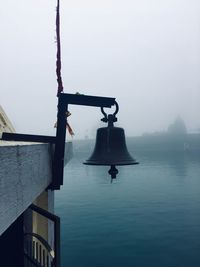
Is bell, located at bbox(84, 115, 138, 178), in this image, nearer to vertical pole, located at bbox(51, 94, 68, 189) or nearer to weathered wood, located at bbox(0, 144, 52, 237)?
vertical pole, located at bbox(51, 94, 68, 189)

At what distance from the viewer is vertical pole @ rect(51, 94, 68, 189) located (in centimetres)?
324

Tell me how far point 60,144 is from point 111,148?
0.72 meters

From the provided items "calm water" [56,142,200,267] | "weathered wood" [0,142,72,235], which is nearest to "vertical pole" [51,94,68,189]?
"weathered wood" [0,142,72,235]

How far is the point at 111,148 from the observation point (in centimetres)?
363

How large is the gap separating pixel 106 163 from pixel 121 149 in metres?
0.33

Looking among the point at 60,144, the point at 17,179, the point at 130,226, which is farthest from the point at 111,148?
the point at 130,226

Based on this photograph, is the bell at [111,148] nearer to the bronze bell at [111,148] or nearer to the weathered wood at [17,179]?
the bronze bell at [111,148]

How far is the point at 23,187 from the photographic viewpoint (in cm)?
185

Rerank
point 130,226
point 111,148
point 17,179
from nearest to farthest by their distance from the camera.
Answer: point 17,179
point 111,148
point 130,226

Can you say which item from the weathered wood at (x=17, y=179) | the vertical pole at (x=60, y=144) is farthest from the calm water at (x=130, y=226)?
the weathered wood at (x=17, y=179)

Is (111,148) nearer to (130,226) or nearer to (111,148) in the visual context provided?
(111,148)

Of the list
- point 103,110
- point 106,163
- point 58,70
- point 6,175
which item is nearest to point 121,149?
point 106,163

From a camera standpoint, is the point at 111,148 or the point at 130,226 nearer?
the point at 111,148

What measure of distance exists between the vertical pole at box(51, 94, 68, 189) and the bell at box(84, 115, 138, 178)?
47 centimetres
